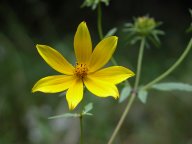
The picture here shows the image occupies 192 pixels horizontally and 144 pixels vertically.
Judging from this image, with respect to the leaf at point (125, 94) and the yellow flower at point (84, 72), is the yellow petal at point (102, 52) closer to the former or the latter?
the yellow flower at point (84, 72)

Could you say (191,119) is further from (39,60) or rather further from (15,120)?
(39,60)

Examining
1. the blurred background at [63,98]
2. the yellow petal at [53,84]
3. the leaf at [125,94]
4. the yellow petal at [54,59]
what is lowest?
the blurred background at [63,98]

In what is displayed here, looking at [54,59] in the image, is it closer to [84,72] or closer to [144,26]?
[84,72]

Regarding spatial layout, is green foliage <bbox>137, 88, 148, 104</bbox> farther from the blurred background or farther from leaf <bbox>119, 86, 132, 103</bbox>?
the blurred background

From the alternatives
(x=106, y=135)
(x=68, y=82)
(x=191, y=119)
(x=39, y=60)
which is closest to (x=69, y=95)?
(x=68, y=82)

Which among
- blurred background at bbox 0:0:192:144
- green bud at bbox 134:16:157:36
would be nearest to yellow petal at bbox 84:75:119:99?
green bud at bbox 134:16:157:36

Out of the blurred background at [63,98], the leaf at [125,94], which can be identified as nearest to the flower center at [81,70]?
the leaf at [125,94]

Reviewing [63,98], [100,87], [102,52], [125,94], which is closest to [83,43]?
[102,52]
